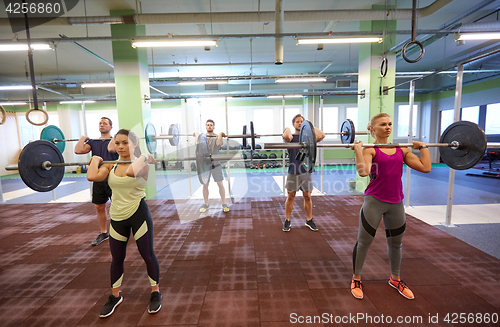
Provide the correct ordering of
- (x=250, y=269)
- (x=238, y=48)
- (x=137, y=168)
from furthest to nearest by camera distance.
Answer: (x=238, y=48) → (x=250, y=269) → (x=137, y=168)

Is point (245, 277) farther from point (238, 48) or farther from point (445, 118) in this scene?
point (445, 118)

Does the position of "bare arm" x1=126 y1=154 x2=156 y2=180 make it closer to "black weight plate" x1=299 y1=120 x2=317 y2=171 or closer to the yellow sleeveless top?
the yellow sleeveless top

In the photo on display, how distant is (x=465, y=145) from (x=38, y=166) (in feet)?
13.0

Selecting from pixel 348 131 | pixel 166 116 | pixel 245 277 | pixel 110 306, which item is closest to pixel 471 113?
pixel 348 131

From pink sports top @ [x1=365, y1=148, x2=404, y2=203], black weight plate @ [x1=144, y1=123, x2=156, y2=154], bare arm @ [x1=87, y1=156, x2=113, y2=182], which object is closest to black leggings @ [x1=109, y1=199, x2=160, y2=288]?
bare arm @ [x1=87, y1=156, x2=113, y2=182]

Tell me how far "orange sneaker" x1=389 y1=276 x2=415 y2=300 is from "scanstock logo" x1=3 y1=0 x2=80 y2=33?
6.15 meters

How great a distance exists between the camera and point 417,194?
508cm

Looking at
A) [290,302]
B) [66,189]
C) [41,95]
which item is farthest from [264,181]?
[41,95]

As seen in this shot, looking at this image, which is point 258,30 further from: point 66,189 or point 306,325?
point 66,189

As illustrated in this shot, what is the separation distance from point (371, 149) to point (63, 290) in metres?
2.94

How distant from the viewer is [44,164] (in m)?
2.12

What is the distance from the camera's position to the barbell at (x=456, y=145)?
196 centimetres

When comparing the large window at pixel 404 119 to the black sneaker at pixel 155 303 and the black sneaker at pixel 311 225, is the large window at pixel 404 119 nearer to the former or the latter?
the black sneaker at pixel 311 225

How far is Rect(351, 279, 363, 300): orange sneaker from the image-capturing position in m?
1.82
